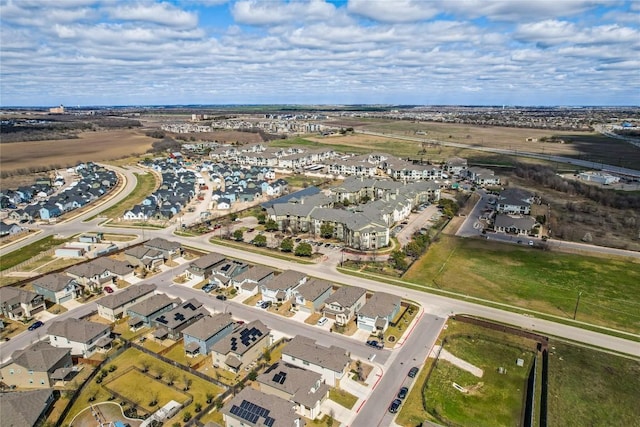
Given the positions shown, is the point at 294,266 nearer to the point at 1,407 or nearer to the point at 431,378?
the point at 431,378

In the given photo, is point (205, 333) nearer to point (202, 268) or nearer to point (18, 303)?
point (202, 268)

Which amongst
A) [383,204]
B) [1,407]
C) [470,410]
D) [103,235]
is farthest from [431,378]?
[103,235]

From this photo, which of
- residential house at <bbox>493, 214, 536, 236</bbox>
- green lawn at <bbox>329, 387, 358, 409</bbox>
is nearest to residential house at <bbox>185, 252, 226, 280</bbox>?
green lawn at <bbox>329, 387, 358, 409</bbox>

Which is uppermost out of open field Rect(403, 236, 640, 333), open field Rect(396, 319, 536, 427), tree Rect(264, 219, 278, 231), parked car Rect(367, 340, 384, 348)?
tree Rect(264, 219, 278, 231)

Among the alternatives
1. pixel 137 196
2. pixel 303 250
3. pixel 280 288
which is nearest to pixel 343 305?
pixel 280 288

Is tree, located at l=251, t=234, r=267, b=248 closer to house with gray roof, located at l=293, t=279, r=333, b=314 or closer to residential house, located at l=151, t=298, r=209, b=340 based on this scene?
house with gray roof, located at l=293, t=279, r=333, b=314

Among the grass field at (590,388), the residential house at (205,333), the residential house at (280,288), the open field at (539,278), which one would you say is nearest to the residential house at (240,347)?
the residential house at (205,333)

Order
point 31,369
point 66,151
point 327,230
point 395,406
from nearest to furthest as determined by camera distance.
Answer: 1. point 395,406
2. point 31,369
3. point 327,230
4. point 66,151
